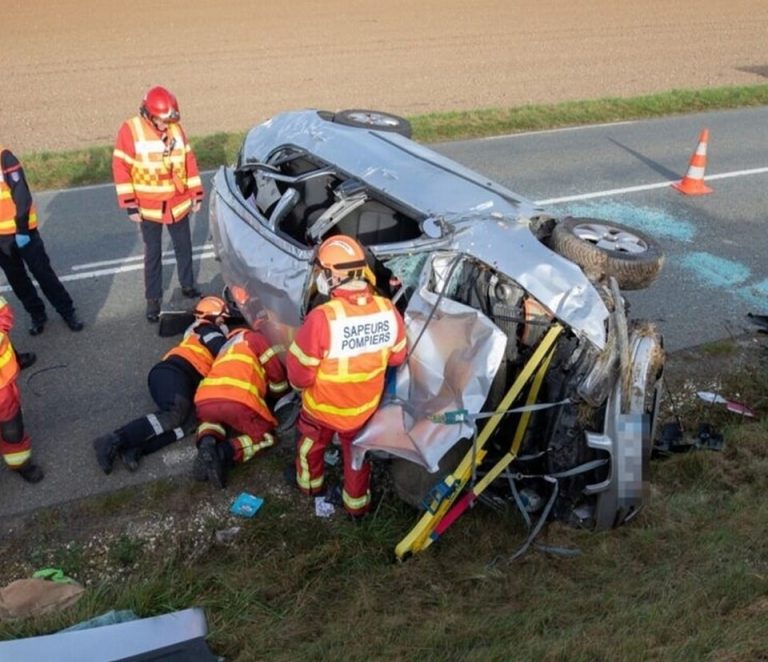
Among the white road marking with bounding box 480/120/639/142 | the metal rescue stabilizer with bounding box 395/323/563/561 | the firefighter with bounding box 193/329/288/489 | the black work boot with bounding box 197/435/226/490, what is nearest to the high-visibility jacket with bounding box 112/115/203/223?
the firefighter with bounding box 193/329/288/489

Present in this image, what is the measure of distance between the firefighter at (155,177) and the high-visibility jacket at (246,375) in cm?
163

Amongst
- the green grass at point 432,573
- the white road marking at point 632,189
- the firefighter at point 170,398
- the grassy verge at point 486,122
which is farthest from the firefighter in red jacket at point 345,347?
the grassy verge at point 486,122

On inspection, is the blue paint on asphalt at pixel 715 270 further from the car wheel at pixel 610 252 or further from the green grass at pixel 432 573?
the car wheel at pixel 610 252

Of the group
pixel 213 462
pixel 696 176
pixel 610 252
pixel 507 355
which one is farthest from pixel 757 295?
pixel 213 462

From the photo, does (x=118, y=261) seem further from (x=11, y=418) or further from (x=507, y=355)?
(x=507, y=355)

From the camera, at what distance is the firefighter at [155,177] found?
21.1ft

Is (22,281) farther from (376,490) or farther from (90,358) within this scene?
(376,490)

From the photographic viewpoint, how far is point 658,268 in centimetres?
447

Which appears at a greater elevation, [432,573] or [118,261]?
[432,573]

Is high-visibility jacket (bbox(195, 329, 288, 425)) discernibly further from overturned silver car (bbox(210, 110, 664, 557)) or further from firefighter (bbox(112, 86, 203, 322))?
firefighter (bbox(112, 86, 203, 322))

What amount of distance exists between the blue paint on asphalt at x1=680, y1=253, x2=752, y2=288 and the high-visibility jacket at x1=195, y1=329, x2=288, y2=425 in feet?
14.5

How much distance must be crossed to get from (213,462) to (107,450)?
0.73 m

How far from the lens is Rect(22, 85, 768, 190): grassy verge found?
34.6 ft

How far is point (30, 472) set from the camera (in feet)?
16.1
